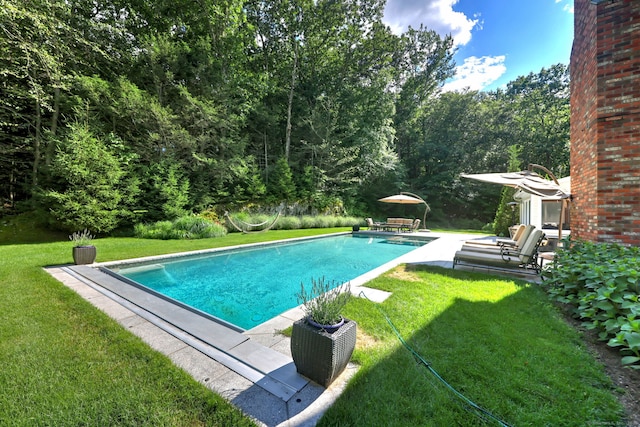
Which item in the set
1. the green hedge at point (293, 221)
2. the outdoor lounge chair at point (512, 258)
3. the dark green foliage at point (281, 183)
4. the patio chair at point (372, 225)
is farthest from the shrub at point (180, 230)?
the outdoor lounge chair at point (512, 258)

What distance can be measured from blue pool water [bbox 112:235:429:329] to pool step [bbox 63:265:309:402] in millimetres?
724

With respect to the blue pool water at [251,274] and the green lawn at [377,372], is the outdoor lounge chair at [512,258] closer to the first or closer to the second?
the green lawn at [377,372]

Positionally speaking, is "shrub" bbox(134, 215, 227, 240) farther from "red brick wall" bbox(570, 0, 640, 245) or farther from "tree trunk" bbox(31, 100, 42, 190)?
"red brick wall" bbox(570, 0, 640, 245)

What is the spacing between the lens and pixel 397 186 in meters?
22.0

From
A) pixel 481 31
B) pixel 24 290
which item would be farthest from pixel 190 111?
pixel 481 31

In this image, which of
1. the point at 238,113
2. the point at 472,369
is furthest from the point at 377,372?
the point at 238,113

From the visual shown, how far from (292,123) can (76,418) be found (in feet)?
61.4

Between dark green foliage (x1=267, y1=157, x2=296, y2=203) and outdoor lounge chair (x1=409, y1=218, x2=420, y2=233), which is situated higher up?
dark green foliage (x1=267, y1=157, x2=296, y2=203)

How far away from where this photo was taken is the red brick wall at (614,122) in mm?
3715

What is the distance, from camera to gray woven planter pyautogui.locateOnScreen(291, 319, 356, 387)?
1.79 meters

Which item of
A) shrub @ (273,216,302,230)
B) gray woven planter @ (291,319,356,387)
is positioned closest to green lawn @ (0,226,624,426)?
gray woven planter @ (291,319,356,387)

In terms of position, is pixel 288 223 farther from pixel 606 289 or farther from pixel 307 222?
pixel 606 289

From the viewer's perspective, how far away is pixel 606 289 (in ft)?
Answer: 8.02

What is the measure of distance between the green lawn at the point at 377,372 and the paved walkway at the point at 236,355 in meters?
0.10
